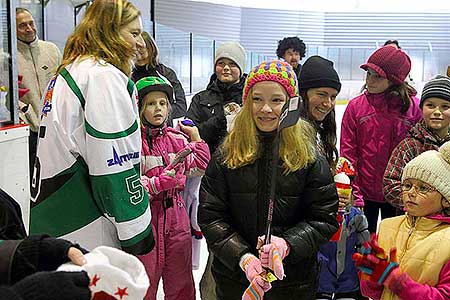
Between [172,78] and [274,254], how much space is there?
1.96m

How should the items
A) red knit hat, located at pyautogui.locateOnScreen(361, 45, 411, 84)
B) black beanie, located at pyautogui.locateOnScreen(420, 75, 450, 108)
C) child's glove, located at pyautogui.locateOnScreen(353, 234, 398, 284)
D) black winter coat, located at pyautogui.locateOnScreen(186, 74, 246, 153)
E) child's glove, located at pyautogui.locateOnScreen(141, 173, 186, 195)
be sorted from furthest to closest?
1. black winter coat, located at pyautogui.locateOnScreen(186, 74, 246, 153)
2. red knit hat, located at pyautogui.locateOnScreen(361, 45, 411, 84)
3. black beanie, located at pyautogui.locateOnScreen(420, 75, 450, 108)
4. child's glove, located at pyautogui.locateOnScreen(141, 173, 186, 195)
5. child's glove, located at pyautogui.locateOnScreen(353, 234, 398, 284)

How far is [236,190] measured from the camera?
75.9 inches

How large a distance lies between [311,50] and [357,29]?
1996 mm

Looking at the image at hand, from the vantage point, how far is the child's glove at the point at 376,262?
1.65m

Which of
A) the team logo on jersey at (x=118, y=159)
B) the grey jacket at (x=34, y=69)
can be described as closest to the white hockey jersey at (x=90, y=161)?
the team logo on jersey at (x=118, y=159)

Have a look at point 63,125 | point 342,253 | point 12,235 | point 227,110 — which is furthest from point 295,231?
point 227,110

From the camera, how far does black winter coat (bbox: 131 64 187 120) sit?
3.09 meters

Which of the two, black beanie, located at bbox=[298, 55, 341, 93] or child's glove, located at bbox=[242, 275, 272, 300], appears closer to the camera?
child's glove, located at bbox=[242, 275, 272, 300]

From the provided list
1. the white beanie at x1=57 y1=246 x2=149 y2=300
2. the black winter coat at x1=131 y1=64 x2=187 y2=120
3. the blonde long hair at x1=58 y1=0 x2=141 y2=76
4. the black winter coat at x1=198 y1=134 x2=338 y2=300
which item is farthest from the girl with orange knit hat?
the black winter coat at x1=131 y1=64 x2=187 y2=120

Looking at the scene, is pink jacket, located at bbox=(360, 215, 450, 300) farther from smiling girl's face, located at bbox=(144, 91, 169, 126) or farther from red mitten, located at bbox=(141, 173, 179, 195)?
smiling girl's face, located at bbox=(144, 91, 169, 126)

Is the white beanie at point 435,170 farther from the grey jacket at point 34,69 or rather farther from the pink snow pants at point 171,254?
the grey jacket at point 34,69

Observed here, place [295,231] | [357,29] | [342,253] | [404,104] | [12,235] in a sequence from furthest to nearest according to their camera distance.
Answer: [357,29] → [404,104] → [342,253] → [295,231] → [12,235]

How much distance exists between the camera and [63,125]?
5.62 ft

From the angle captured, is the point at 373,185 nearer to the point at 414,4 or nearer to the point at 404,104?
the point at 404,104
